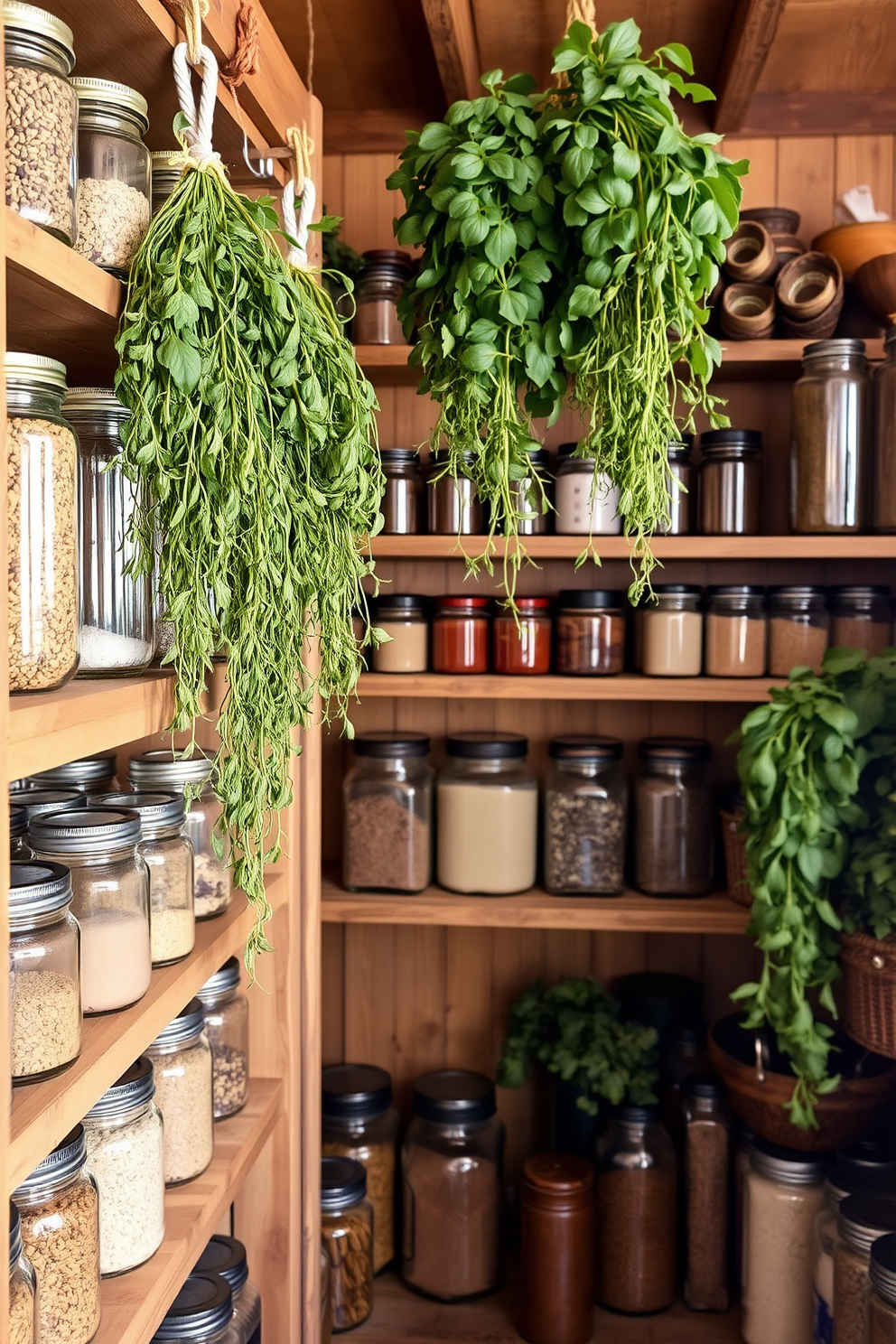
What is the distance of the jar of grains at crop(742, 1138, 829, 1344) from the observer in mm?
1813

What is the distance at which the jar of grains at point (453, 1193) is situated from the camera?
1987 mm

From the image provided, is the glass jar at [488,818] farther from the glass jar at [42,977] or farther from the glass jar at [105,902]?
the glass jar at [42,977]

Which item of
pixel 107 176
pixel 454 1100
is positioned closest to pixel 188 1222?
pixel 107 176

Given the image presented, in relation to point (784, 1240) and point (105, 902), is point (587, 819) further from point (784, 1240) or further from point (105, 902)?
point (105, 902)

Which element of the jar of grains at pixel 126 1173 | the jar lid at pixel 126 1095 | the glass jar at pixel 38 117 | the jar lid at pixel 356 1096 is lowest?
the jar lid at pixel 356 1096

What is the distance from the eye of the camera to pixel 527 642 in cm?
202

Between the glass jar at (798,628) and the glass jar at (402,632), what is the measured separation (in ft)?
2.04

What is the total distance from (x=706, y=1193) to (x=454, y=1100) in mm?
465

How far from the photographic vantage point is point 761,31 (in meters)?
1.71

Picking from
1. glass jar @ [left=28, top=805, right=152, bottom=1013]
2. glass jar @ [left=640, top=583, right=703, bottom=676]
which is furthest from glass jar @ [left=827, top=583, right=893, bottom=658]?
glass jar @ [left=28, top=805, right=152, bottom=1013]

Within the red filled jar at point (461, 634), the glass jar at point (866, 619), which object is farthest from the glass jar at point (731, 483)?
the red filled jar at point (461, 634)

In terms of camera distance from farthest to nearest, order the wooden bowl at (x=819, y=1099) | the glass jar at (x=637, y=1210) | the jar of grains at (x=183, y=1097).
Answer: the glass jar at (x=637, y=1210)
the wooden bowl at (x=819, y=1099)
the jar of grains at (x=183, y=1097)

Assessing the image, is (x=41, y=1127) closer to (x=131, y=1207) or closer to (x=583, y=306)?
(x=131, y=1207)

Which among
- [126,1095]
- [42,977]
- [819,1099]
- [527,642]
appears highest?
[527,642]
